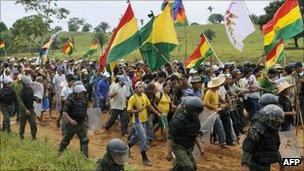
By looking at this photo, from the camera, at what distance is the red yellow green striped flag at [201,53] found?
44.7 feet

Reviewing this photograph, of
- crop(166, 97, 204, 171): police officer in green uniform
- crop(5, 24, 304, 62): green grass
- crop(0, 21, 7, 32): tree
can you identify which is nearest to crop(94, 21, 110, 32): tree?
crop(5, 24, 304, 62): green grass

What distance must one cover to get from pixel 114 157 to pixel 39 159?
12.4 feet

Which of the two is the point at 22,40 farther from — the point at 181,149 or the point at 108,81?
A: the point at 181,149

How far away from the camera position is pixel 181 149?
8359 mm

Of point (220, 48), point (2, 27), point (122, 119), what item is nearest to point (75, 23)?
point (2, 27)

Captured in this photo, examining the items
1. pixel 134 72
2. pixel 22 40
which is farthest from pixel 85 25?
pixel 134 72

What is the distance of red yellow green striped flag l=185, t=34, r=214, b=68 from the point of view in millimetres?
13633

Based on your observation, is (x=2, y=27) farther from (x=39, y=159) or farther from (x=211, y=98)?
(x=39, y=159)

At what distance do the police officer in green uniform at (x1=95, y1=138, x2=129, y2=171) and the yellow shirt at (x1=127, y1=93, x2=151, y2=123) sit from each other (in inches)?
193

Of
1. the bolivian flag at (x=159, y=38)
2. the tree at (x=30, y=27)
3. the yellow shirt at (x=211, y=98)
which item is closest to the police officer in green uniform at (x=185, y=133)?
the bolivian flag at (x=159, y=38)

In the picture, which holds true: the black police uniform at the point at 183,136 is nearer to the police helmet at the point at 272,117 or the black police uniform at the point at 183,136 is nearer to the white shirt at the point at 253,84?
the police helmet at the point at 272,117

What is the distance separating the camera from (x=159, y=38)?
1114cm

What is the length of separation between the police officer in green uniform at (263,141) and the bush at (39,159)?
305 cm

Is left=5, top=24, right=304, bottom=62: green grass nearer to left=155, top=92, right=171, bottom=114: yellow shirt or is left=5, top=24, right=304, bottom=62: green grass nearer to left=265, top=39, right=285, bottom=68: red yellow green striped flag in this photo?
left=265, top=39, right=285, bottom=68: red yellow green striped flag
